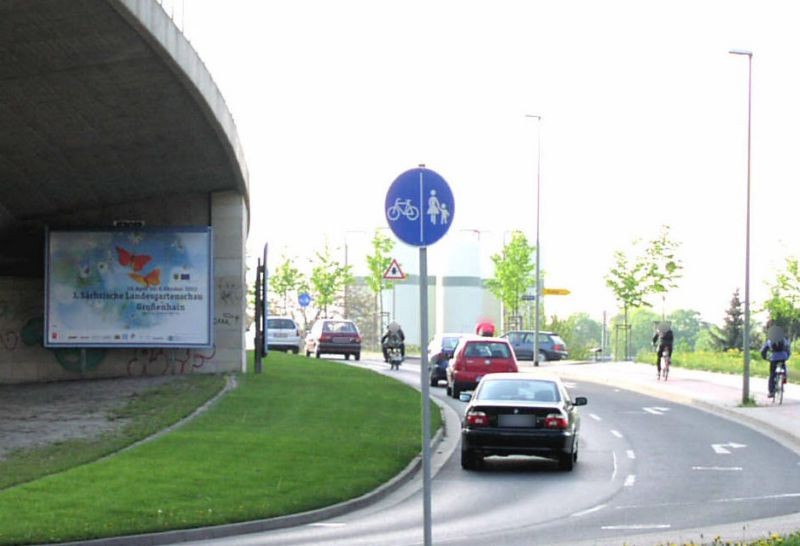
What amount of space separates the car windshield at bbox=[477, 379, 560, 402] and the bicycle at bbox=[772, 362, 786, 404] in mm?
12254

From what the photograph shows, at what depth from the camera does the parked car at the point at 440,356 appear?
41531 mm

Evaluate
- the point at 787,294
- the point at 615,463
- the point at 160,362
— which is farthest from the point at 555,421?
the point at 787,294

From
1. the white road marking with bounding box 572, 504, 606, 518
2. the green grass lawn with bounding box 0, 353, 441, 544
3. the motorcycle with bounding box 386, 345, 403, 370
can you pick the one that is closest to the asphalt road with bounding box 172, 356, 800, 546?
the white road marking with bounding box 572, 504, 606, 518

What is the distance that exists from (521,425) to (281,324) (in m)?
41.1

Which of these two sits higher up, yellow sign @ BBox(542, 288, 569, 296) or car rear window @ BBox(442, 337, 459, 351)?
yellow sign @ BBox(542, 288, 569, 296)

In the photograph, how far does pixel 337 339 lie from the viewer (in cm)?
5825

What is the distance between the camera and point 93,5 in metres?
19.2

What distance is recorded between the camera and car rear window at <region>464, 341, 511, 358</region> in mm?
35938

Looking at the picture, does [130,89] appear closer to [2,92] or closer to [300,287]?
[2,92]

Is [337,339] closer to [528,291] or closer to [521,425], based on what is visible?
[528,291]

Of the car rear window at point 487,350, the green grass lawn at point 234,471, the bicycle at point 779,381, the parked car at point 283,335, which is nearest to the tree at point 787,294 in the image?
the parked car at point 283,335

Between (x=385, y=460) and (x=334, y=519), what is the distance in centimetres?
465

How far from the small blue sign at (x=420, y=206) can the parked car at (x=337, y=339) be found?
4765 centimetres

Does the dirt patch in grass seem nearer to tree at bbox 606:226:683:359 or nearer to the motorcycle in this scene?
the motorcycle
